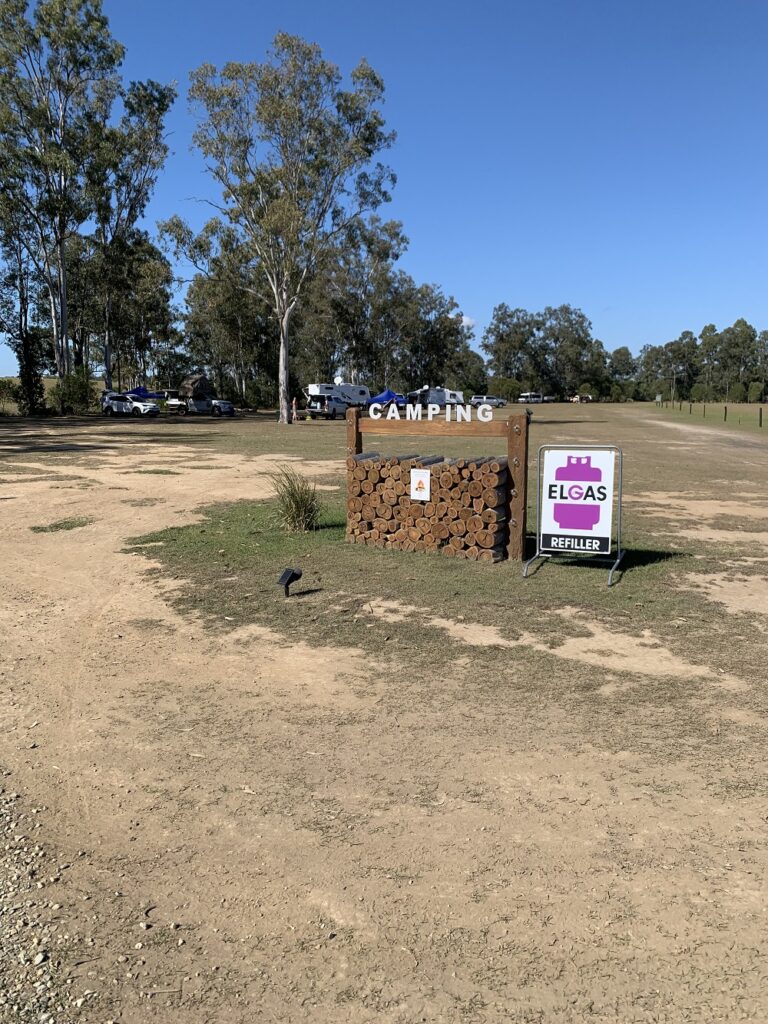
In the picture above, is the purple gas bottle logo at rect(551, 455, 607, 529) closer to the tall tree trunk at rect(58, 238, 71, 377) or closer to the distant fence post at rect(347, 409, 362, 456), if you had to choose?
the distant fence post at rect(347, 409, 362, 456)

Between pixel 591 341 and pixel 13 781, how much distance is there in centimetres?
13183

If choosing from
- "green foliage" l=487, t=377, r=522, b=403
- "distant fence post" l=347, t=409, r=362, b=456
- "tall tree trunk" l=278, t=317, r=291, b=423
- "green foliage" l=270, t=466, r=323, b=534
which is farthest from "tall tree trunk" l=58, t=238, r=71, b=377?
"green foliage" l=487, t=377, r=522, b=403

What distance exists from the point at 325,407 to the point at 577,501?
157 feet

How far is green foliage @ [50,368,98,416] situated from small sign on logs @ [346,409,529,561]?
4206 cm

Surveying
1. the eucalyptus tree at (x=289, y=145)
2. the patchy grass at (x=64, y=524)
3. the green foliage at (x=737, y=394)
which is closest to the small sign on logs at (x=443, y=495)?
the patchy grass at (x=64, y=524)

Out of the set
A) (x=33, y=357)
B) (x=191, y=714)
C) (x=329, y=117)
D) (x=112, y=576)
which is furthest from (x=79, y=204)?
(x=191, y=714)

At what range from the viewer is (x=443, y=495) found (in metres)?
8.20

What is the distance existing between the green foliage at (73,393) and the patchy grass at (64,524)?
3860 cm

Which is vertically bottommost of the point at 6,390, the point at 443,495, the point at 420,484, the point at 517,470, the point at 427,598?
the point at 427,598

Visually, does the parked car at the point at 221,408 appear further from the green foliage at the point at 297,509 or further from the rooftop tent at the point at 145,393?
the green foliage at the point at 297,509

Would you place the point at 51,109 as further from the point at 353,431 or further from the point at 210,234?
the point at 353,431

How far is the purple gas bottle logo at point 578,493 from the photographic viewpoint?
7543 millimetres

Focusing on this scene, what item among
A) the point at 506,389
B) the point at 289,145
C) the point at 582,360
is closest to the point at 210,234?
the point at 289,145

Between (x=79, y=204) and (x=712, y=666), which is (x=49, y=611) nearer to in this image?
(x=712, y=666)
